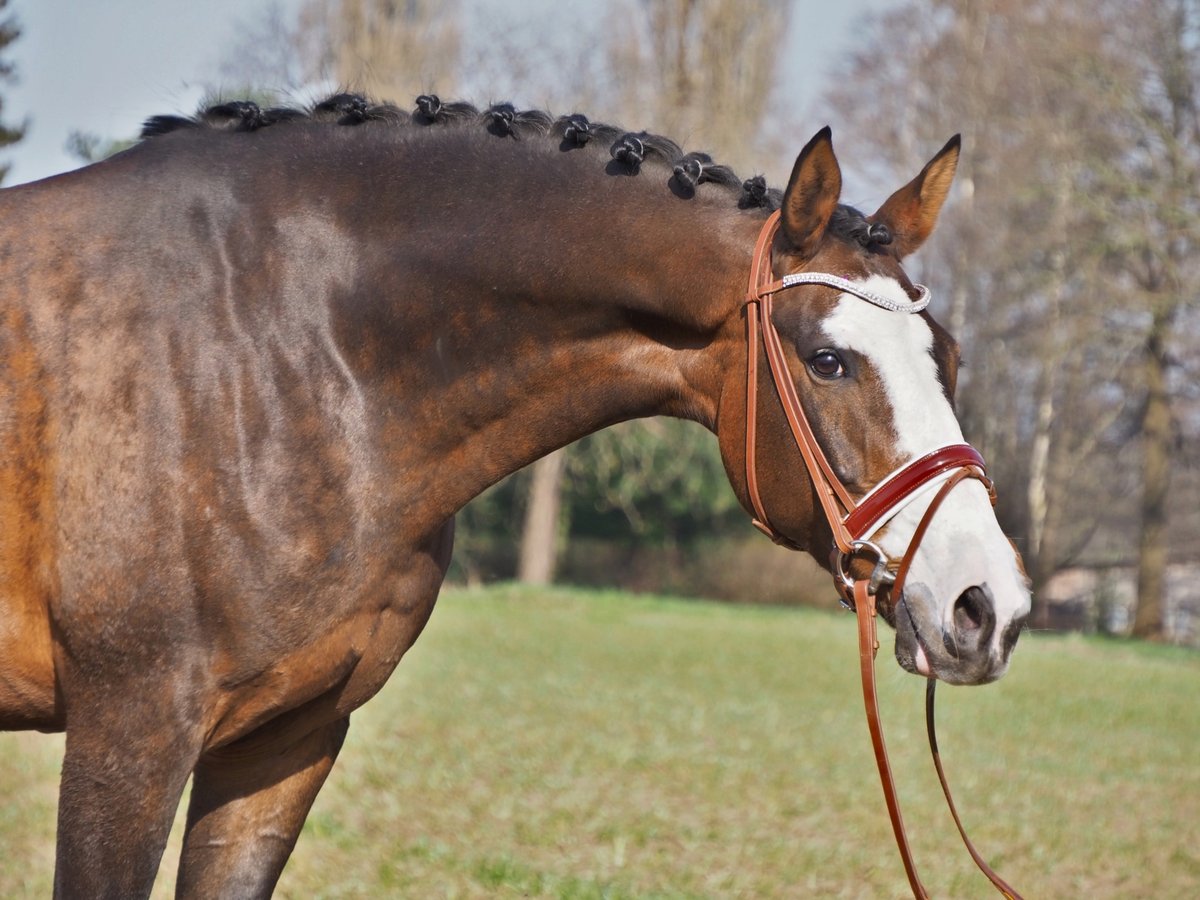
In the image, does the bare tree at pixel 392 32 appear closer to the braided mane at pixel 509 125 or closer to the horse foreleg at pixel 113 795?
the braided mane at pixel 509 125

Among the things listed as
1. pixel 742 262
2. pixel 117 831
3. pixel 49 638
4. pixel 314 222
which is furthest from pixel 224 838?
pixel 742 262

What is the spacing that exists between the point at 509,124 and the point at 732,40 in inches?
882

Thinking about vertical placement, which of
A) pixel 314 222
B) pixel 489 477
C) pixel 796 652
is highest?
pixel 314 222

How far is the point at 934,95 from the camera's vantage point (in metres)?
27.3

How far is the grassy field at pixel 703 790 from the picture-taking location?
5457 mm

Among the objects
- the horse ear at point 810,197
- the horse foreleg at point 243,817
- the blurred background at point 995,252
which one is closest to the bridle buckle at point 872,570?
the horse ear at point 810,197

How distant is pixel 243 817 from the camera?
283 centimetres

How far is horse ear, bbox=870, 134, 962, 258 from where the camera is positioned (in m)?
2.72

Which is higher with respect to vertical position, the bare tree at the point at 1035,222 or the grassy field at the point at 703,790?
the bare tree at the point at 1035,222

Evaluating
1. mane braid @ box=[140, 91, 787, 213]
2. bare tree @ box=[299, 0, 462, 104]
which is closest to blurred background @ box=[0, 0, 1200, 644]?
bare tree @ box=[299, 0, 462, 104]

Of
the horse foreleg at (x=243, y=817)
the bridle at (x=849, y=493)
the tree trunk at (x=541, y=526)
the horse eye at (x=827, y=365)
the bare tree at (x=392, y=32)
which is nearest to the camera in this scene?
the bridle at (x=849, y=493)

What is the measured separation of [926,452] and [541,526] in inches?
900

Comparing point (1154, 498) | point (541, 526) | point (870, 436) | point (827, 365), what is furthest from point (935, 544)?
point (1154, 498)

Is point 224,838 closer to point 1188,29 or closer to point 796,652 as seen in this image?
point 796,652
